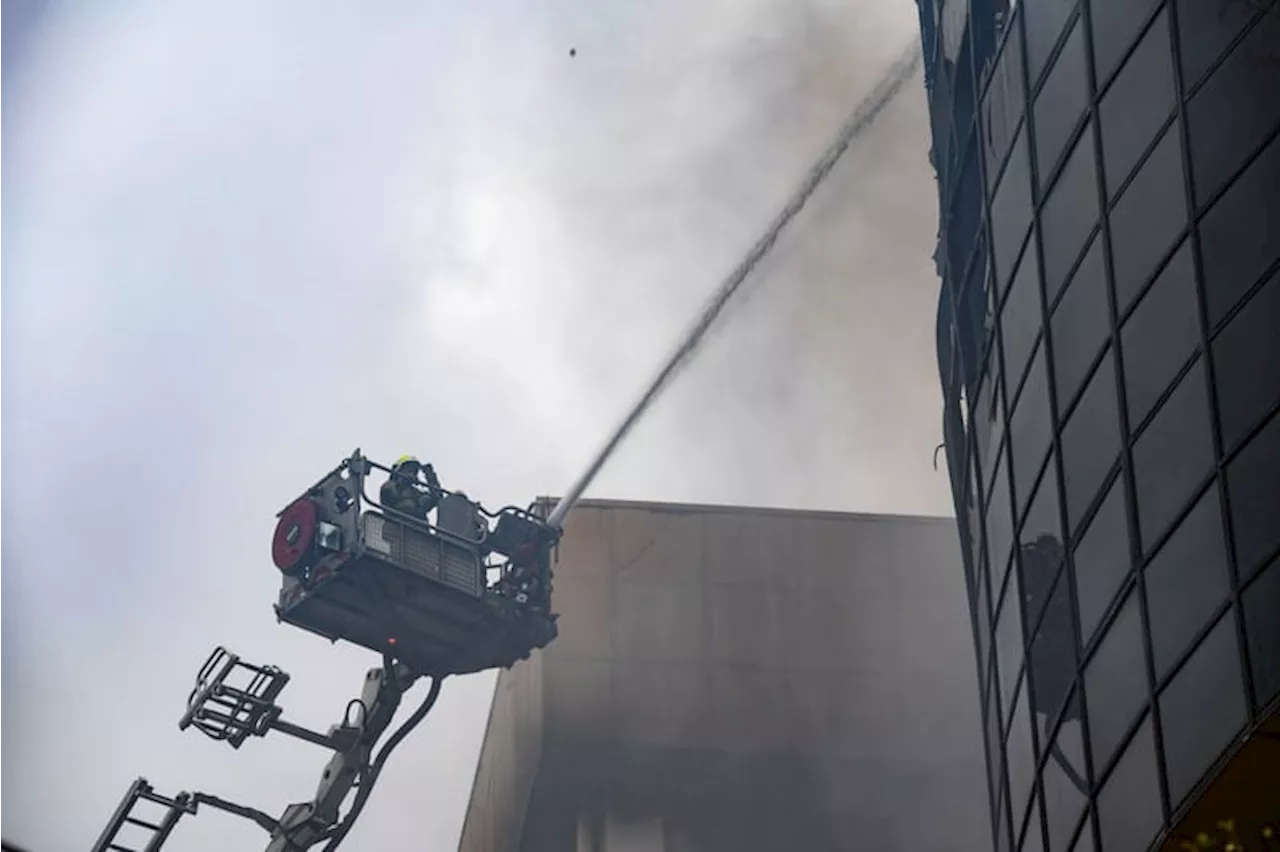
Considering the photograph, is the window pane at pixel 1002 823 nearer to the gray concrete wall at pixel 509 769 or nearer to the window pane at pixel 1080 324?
the window pane at pixel 1080 324

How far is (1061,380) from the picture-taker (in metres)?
17.3

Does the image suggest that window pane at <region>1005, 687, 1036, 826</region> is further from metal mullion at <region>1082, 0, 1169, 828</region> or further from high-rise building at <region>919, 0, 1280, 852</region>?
metal mullion at <region>1082, 0, 1169, 828</region>

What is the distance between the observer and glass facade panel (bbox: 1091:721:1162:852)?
48.9ft

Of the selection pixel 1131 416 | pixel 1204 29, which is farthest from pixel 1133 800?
pixel 1204 29

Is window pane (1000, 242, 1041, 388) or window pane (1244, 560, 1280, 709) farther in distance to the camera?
window pane (1000, 242, 1041, 388)

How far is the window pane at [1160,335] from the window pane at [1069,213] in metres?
1.36

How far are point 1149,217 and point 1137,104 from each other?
1024 mm

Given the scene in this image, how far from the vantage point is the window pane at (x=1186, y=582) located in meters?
14.2

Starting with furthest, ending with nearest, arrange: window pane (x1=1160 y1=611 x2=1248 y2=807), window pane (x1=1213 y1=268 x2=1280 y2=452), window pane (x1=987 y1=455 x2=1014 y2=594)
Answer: window pane (x1=987 y1=455 x2=1014 y2=594) < window pane (x1=1213 y1=268 x2=1280 y2=452) < window pane (x1=1160 y1=611 x2=1248 y2=807)

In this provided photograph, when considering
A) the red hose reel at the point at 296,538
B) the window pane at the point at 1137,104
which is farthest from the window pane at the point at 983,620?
the red hose reel at the point at 296,538

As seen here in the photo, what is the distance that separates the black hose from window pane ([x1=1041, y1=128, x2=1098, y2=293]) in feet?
37.2

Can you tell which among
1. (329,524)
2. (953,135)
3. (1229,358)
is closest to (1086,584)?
(1229,358)

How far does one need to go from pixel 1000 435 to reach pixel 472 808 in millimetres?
26757

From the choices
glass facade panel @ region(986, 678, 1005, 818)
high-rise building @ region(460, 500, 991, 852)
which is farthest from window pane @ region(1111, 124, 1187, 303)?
high-rise building @ region(460, 500, 991, 852)
